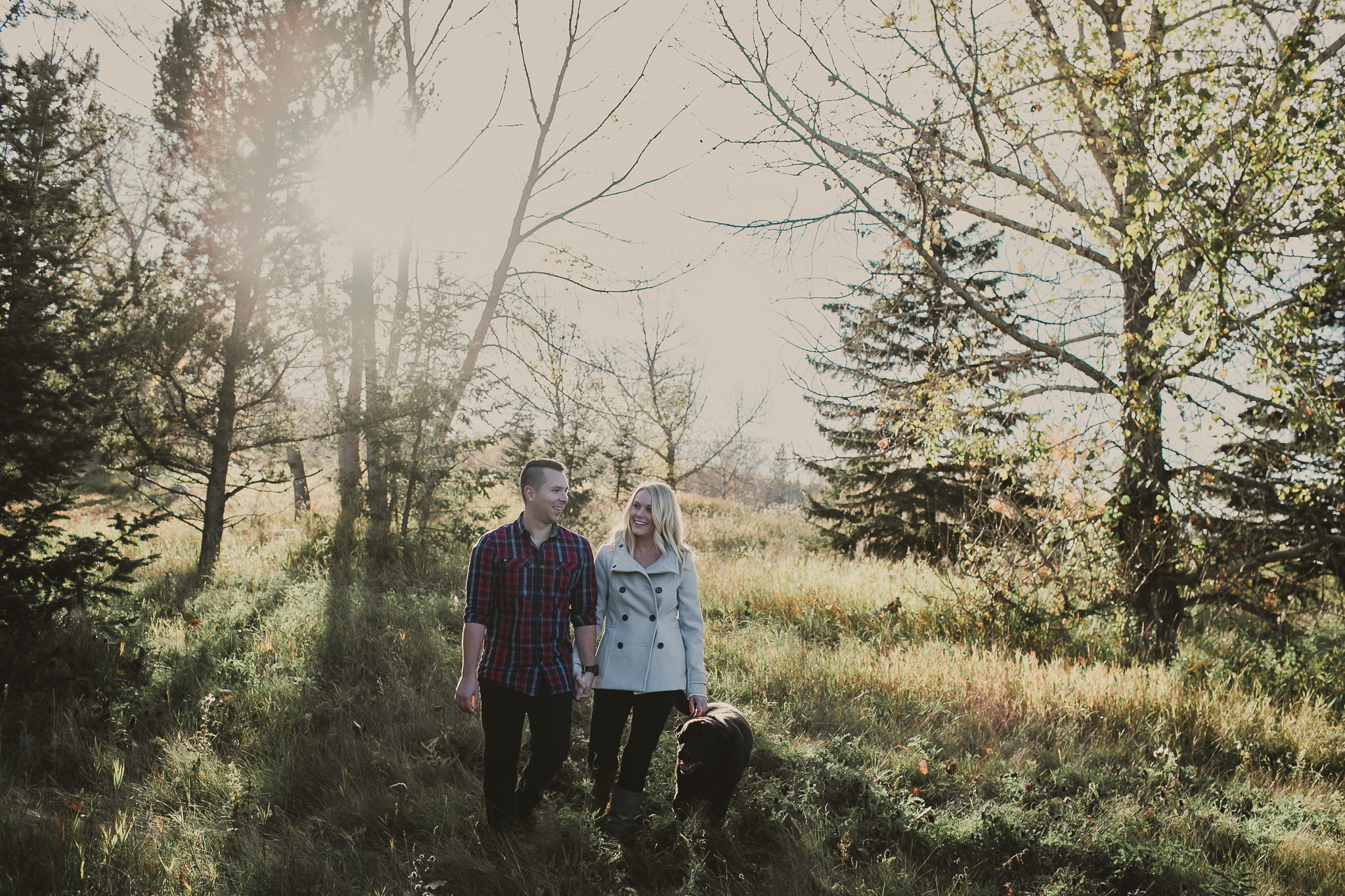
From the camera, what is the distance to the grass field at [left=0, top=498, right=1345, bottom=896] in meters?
3.35

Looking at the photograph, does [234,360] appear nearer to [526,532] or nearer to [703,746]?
[526,532]

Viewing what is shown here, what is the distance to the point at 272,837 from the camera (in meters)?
3.61

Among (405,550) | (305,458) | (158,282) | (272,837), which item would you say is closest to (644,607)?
(272,837)

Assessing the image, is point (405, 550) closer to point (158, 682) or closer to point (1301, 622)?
point (158, 682)

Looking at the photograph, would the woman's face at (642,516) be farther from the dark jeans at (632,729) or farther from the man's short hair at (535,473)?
the dark jeans at (632,729)

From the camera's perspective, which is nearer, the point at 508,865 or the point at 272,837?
the point at 508,865

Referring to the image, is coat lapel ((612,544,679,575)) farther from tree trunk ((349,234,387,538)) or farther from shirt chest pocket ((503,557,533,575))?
tree trunk ((349,234,387,538))

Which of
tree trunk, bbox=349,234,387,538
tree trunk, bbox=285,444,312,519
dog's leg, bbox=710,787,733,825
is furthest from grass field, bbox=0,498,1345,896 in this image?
tree trunk, bbox=285,444,312,519

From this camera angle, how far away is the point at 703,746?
3473 mm

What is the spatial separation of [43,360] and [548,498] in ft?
16.7

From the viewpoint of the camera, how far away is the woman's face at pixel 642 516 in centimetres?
366

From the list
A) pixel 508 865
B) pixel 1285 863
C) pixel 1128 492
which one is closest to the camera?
pixel 508 865

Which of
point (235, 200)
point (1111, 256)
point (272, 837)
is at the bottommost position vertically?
point (272, 837)

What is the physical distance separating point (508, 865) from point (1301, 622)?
10.5 meters
